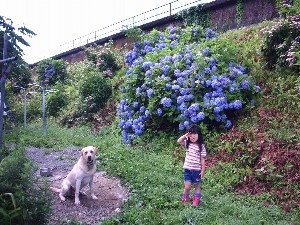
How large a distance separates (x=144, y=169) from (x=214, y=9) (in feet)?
27.9

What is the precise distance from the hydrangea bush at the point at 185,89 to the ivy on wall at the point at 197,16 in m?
3.33

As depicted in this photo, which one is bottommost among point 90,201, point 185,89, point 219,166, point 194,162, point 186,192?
point 90,201

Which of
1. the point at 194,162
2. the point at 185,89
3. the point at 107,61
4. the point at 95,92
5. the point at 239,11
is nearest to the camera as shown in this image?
the point at 194,162

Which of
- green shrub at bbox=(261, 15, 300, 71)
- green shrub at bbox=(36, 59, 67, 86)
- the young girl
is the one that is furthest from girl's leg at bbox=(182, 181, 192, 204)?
green shrub at bbox=(36, 59, 67, 86)

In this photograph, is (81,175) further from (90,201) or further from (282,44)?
(282,44)

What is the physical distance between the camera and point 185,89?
9.95m

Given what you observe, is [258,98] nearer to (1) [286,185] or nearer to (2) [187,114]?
(2) [187,114]

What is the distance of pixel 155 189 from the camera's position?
695 cm

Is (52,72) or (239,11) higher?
(239,11)

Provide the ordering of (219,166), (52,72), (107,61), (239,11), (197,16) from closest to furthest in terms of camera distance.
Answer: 1. (219,166)
2. (239,11)
3. (197,16)
4. (107,61)
5. (52,72)

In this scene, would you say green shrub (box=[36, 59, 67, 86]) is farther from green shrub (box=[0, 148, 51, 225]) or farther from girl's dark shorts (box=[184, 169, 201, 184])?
green shrub (box=[0, 148, 51, 225])

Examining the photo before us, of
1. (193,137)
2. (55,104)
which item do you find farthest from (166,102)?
(55,104)

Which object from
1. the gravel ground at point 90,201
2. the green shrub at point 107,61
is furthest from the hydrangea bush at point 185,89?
the green shrub at point 107,61

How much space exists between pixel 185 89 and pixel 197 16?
6237 millimetres
